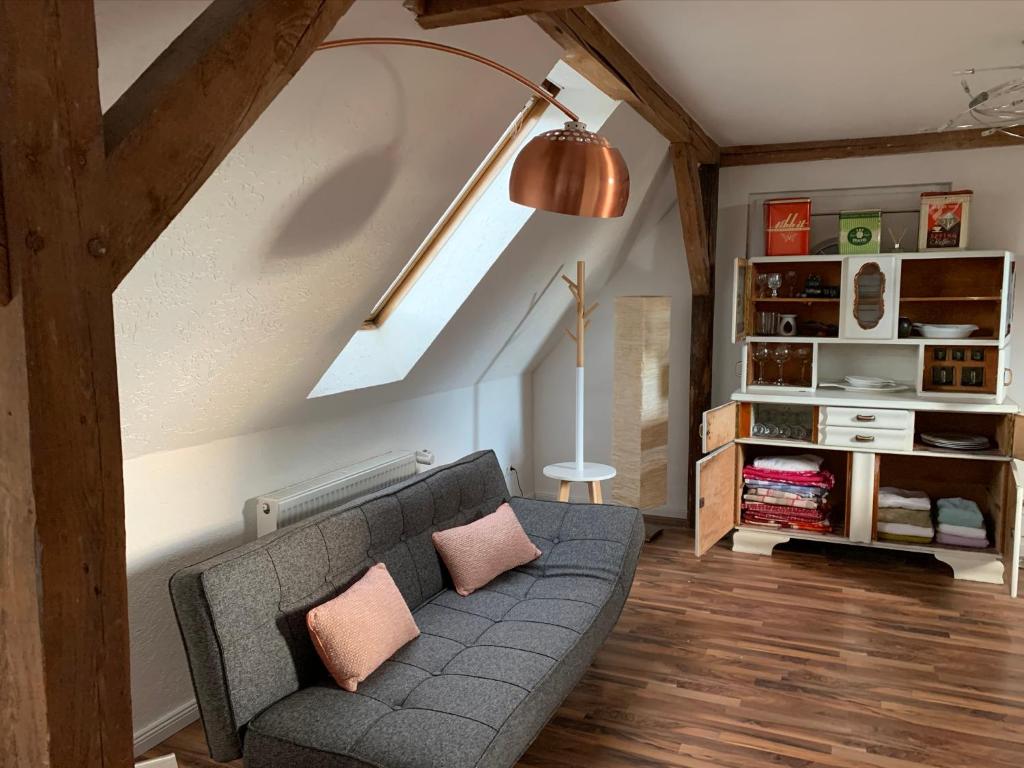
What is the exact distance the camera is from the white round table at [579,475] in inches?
154

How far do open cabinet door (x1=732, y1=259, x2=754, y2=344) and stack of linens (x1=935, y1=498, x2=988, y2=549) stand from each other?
1303mm

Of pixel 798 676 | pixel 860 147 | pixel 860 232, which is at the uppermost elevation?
pixel 860 147

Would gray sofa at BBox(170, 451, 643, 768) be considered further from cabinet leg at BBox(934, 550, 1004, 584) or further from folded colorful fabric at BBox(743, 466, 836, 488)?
cabinet leg at BBox(934, 550, 1004, 584)

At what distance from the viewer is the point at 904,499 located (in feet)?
13.1

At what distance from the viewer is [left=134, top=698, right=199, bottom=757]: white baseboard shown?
2.46m

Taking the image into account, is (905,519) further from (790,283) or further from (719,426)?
(790,283)

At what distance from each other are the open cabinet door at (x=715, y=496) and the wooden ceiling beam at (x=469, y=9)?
2273 mm

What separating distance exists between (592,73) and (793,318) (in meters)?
2.19

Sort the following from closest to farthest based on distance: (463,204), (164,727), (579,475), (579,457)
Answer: (164,727), (463,204), (579,475), (579,457)

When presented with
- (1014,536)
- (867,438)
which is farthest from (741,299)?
(1014,536)

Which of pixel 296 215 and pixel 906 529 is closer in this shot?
pixel 296 215

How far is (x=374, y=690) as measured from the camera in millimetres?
2080

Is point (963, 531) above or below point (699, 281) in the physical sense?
below

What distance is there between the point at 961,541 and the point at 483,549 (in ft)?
8.14
